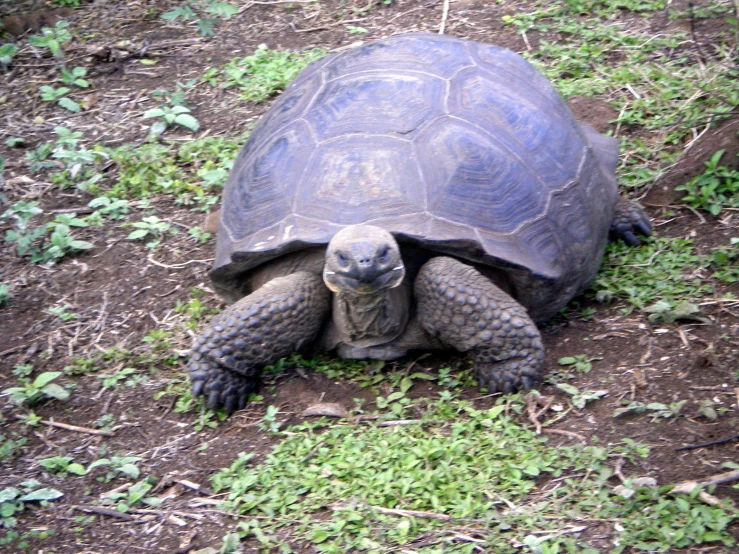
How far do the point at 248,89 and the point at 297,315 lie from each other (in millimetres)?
2674

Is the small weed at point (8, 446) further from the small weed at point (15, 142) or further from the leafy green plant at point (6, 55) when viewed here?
the leafy green plant at point (6, 55)

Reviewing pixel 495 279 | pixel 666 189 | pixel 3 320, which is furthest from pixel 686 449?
pixel 3 320

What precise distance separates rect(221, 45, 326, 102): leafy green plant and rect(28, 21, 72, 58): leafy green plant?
117cm

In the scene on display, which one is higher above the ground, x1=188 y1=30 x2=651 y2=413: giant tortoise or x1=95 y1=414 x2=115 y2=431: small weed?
x1=188 y1=30 x2=651 y2=413: giant tortoise

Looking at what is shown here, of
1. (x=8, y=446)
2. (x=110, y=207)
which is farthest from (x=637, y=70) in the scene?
(x=8, y=446)

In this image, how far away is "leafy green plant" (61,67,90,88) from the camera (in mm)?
→ 6137

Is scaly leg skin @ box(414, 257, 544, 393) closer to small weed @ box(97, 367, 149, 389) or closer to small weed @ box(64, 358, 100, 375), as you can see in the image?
small weed @ box(97, 367, 149, 389)

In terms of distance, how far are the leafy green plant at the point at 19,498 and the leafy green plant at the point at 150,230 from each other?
1.69 m

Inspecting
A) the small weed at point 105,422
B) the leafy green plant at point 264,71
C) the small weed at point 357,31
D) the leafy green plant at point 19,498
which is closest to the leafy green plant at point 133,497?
the leafy green plant at point 19,498

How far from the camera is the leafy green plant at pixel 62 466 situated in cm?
335

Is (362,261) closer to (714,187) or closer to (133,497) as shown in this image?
(133,497)

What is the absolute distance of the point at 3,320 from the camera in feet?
14.2

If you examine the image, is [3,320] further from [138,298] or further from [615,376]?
[615,376]

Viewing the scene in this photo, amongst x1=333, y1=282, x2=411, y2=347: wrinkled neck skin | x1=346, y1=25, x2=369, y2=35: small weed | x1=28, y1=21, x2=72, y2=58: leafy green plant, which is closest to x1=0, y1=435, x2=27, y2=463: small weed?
x1=333, y1=282, x2=411, y2=347: wrinkled neck skin
